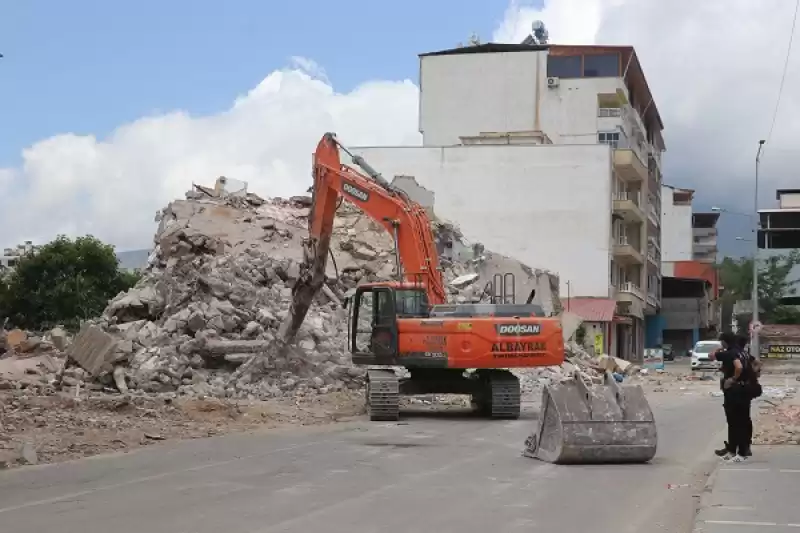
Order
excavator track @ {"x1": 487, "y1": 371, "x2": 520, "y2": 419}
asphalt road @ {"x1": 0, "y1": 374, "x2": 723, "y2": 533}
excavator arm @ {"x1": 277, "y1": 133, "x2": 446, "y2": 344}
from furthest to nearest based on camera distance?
excavator arm @ {"x1": 277, "y1": 133, "x2": 446, "y2": 344} < excavator track @ {"x1": 487, "y1": 371, "x2": 520, "y2": 419} < asphalt road @ {"x1": 0, "y1": 374, "x2": 723, "y2": 533}

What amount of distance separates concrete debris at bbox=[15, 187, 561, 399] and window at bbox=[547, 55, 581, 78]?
26013 mm

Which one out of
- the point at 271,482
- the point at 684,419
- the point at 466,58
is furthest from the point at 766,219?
the point at 271,482

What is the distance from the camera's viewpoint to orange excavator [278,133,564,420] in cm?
Result: 2050

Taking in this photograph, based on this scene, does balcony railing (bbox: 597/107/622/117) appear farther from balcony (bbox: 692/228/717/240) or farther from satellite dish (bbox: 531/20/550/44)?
balcony (bbox: 692/228/717/240)

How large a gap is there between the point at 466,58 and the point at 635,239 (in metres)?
17.0

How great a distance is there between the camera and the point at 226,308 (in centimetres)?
2684

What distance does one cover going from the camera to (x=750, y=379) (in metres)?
13.8

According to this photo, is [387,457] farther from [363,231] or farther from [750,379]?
[363,231]

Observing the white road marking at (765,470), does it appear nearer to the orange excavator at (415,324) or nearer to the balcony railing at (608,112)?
the orange excavator at (415,324)

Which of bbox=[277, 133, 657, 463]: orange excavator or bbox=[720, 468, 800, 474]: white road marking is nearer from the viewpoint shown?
bbox=[720, 468, 800, 474]: white road marking

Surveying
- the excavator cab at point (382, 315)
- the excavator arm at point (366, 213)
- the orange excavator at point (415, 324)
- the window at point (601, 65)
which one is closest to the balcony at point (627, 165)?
the window at point (601, 65)

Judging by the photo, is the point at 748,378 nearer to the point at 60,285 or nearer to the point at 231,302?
the point at 231,302

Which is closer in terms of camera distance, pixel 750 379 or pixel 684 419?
pixel 750 379

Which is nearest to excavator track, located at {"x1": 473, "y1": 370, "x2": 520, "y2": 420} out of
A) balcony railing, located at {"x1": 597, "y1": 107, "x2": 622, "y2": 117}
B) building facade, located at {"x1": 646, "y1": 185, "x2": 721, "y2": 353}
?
balcony railing, located at {"x1": 597, "y1": 107, "x2": 622, "y2": 117}
